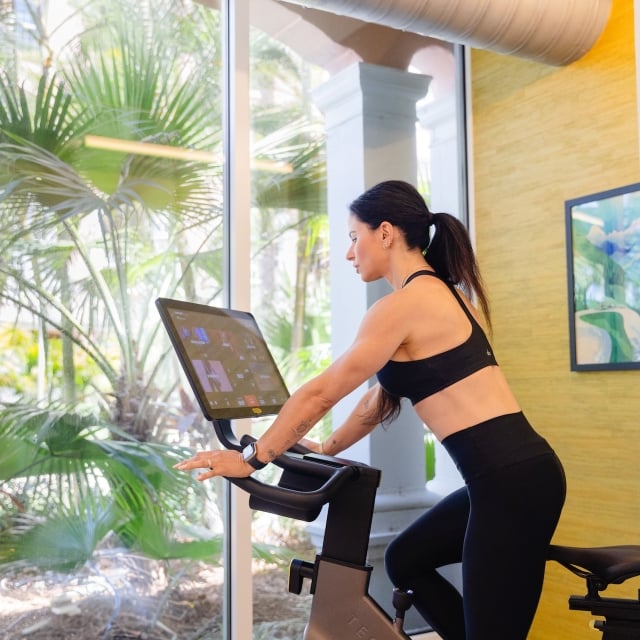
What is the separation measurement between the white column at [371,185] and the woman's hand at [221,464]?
5.35 ft

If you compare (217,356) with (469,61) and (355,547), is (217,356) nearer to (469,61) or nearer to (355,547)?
(355,547)

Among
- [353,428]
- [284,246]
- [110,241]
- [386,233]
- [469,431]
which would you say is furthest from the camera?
[284,246]

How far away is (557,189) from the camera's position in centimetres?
346

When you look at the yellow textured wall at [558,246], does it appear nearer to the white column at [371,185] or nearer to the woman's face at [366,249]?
the white column at [371,185]

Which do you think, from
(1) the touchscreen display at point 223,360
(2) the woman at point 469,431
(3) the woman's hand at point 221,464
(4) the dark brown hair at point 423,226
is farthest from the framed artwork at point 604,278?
(3) the woman's hand at point 221,464

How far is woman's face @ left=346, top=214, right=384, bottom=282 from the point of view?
2211 millimetres

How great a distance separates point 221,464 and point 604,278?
194cm

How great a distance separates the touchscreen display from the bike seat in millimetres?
789

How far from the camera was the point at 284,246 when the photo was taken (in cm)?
337

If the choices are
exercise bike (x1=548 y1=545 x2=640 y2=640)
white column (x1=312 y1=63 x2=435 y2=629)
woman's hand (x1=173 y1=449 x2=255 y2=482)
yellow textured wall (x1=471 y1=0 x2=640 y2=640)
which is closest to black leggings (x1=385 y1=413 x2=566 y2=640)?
exercise bike (x1=548 y1=545 x2=640 y2=640)

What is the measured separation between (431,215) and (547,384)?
149 centimetres

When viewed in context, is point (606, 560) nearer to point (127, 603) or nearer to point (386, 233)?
point (386, 233)

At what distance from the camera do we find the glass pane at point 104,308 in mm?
2756

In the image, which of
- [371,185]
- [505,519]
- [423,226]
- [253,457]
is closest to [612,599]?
[505,519]
